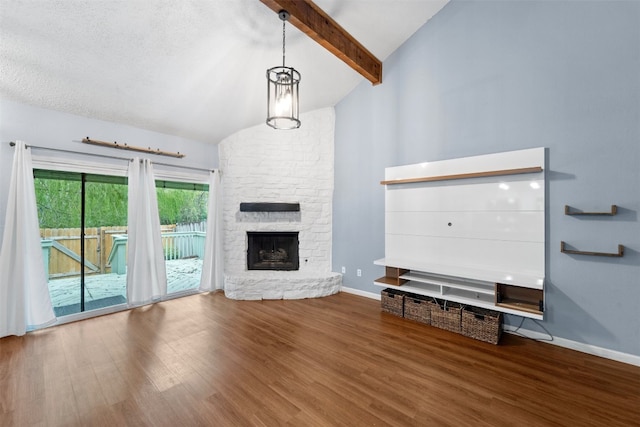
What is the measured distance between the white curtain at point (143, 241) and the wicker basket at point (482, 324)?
155 inches

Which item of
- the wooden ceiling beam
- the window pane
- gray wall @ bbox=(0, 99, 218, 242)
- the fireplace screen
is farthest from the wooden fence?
the wooden ceiling beam

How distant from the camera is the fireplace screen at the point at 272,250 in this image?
443cm

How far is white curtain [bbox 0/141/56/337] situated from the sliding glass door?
27 centimetres

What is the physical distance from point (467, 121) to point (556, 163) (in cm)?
99

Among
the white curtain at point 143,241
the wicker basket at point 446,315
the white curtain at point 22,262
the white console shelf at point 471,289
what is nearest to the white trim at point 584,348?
the white console shelf at point 471,289

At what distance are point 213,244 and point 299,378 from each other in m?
2.90

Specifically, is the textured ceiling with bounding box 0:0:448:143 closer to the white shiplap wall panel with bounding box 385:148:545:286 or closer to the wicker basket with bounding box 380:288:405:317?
the white shiplap wall panel with bounding box 385:148:545:286

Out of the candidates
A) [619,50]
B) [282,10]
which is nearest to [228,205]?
[282,10]

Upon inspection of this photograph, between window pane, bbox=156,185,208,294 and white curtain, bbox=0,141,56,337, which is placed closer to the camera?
white curtain, bbox=0,141,56,337

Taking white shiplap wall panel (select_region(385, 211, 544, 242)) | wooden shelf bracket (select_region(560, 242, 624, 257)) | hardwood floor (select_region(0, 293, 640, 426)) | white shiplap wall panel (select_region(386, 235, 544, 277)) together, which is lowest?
hardwood floor (select_region(0, 293, 640, 426))

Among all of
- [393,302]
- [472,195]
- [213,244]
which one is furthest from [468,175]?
[213,244]

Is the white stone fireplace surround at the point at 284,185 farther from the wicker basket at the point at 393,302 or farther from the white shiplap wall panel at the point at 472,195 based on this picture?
the white shiplap wall panel at the point at 472,195

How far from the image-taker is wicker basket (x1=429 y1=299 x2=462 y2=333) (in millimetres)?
2850

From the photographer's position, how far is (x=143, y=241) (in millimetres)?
3641
